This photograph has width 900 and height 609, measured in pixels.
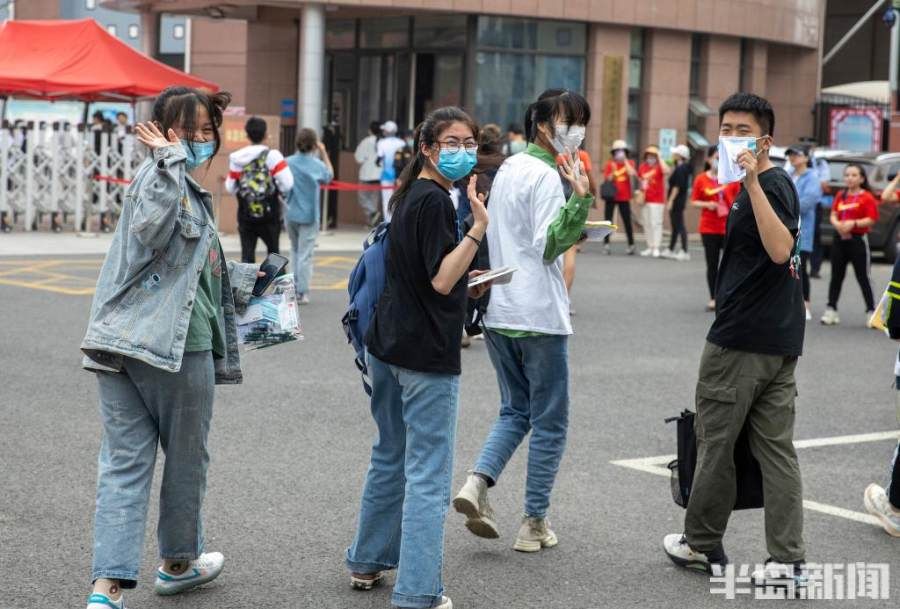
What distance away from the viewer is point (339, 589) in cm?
543

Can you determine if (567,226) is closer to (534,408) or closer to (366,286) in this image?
(534,408)

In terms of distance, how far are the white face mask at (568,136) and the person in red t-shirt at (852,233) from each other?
9.21 metres

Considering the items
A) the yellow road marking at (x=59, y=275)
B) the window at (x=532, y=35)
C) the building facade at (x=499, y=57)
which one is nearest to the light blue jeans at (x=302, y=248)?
the yellow road marking at (x=59, y=275)

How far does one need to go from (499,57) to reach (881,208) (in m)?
8.51

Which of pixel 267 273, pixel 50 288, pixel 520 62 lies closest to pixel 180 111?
pixel 267 273

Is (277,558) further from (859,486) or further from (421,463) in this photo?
(859,486)

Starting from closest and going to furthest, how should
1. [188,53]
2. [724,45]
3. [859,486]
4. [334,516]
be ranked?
[334,516] < [859,486] < [724,45] < [188,53]

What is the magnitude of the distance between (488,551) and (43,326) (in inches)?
297

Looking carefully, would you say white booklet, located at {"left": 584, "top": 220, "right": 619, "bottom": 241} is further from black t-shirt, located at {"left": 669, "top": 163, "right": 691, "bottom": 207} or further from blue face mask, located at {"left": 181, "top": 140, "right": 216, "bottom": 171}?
black t-shirt, located at {"left": 669, "top": 163, "right": 691, "bottom": 207}

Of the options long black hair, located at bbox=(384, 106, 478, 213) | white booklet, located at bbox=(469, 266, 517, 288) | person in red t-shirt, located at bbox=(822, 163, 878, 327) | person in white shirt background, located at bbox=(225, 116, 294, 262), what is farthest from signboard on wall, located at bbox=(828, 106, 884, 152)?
long black hair, located at bbox=(384, 106, 478, 213)

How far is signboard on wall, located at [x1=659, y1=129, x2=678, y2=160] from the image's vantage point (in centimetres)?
2967

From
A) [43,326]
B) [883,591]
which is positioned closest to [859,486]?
[883,591]

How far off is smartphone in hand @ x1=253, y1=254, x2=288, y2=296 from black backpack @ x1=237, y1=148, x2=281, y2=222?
8618 mm

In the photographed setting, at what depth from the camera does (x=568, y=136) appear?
5.95 m
